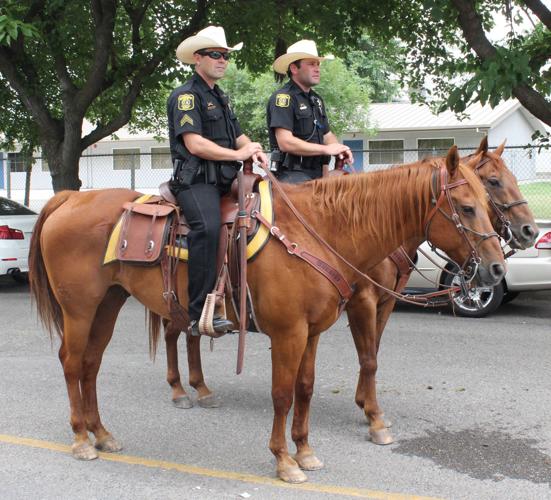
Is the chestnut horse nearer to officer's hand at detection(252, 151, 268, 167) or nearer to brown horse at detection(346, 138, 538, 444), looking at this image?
brown horse at detection(346, 138, 538, 444)

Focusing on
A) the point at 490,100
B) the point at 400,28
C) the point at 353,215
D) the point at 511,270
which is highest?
the point at 400,28

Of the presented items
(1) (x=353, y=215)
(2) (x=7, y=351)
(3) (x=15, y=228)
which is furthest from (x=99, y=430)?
(3) (x=15, y=228)

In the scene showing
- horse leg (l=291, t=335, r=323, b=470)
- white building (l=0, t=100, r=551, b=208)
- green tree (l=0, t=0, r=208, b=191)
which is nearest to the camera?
horse leg (l=291, t=335, r=323, b=470)

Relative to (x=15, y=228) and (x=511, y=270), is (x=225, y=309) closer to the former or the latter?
(x=511, y=270)

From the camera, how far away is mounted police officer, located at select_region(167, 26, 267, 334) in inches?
164

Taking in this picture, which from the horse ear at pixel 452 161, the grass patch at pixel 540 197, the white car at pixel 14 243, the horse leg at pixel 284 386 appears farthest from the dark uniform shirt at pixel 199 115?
the grass patch at pixel 540 197

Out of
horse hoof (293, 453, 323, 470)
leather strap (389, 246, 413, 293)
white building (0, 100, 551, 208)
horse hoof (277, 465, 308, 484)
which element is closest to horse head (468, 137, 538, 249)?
leather strap (389, 246, 413, 293)

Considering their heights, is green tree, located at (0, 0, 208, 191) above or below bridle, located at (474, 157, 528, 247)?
above

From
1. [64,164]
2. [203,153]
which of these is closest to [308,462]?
[203,153]

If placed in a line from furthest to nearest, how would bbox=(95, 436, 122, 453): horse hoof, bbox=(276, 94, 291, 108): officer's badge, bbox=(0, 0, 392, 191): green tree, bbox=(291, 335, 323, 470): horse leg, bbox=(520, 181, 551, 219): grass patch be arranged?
bbox=(520, 181, 551, 219): grass patch
bbox=(0, 0, 392, 191): green tree
bbox=(276, 94, 291, 108): officer's badge
bbox=(95, 436, 122, 453): horse hoof
bbox=(291, 335, 323, 470): horse leg

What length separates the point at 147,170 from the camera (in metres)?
26.6

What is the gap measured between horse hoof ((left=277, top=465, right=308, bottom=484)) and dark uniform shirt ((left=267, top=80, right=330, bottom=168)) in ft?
7.44

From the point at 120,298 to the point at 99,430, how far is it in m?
0.92

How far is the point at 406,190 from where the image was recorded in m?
4.05
